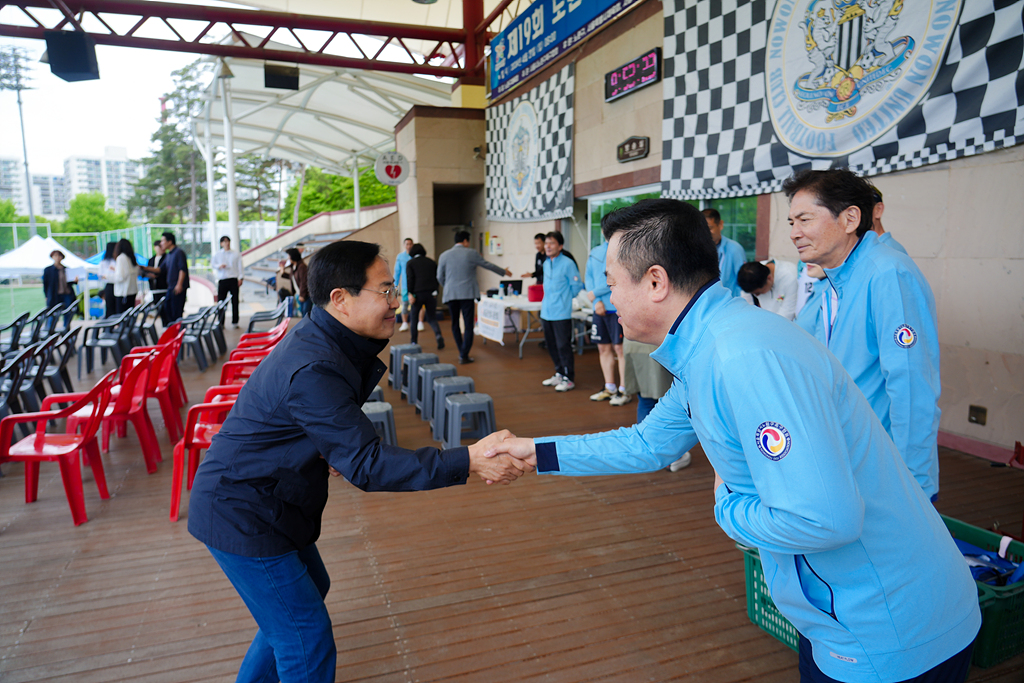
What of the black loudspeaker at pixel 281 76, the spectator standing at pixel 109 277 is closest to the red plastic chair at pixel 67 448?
the spectator standing at pixel 109 277

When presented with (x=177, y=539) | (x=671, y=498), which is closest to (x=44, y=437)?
(x=177, y=539)

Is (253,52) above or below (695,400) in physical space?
above

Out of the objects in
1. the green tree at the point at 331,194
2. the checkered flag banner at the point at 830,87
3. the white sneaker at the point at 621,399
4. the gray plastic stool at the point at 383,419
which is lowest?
the white sneaker at the point at 621,399

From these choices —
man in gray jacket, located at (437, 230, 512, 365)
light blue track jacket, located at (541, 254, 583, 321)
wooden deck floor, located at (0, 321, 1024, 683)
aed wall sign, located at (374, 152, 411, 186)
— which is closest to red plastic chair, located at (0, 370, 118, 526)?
wooden deck floor, located at (0, 321, 1024, 683)

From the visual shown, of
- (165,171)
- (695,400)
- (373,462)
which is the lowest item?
(373,462)

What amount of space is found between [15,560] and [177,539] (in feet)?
2.36

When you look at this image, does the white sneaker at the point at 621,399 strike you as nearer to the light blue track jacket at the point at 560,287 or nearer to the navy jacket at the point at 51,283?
the light blue track jacket at the point at 560,287

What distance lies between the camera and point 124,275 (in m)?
9.67

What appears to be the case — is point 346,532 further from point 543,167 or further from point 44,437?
point 543,167

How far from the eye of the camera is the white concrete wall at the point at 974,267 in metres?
3.60

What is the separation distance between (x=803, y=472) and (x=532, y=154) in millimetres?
9968

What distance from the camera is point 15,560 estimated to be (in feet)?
9.83

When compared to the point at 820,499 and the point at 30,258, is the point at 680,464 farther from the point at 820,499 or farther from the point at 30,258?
the point at 30,258

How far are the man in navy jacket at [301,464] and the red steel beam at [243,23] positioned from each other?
419 inches
